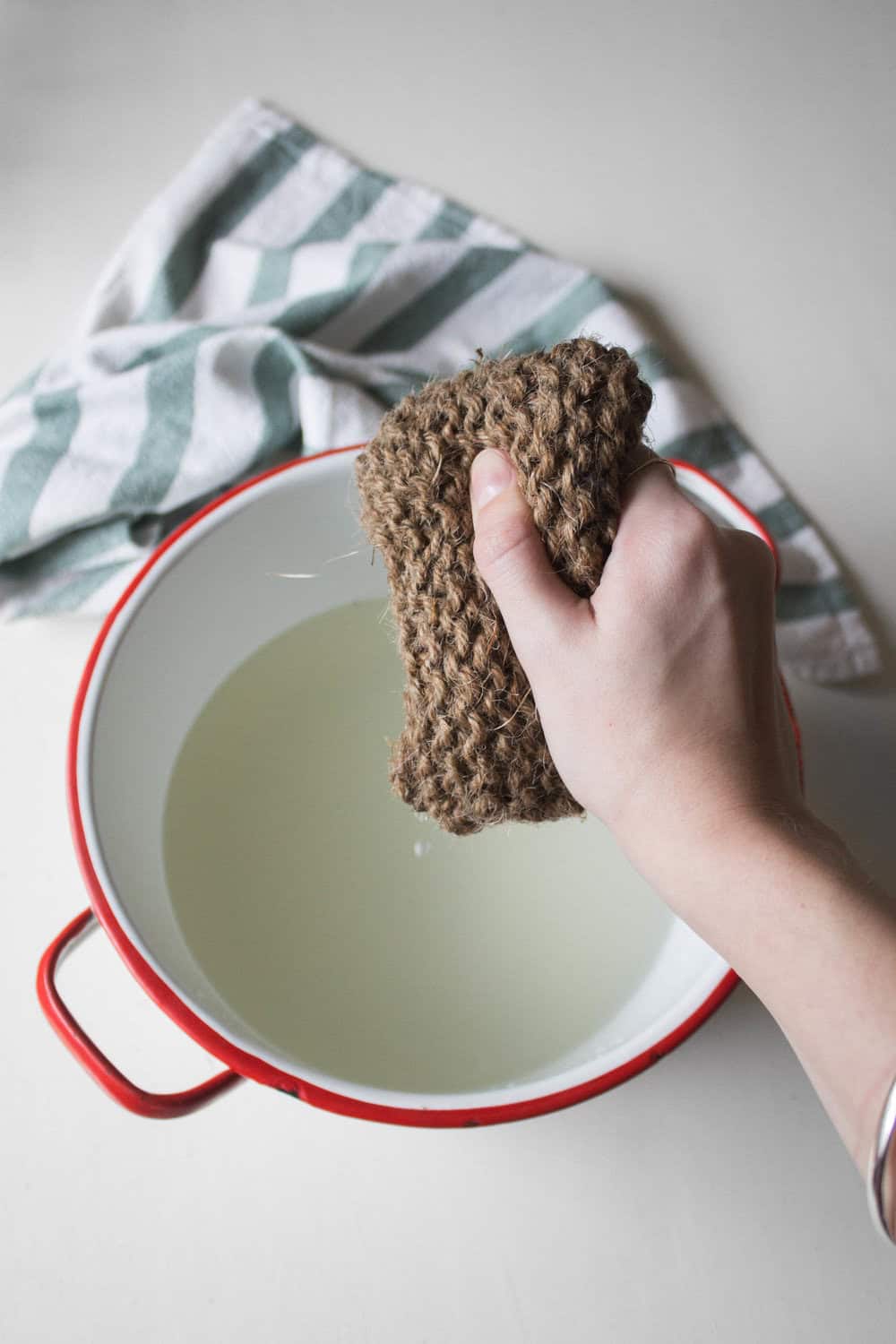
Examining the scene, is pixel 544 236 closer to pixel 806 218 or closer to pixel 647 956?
pixel 806 218

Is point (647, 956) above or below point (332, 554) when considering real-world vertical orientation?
below

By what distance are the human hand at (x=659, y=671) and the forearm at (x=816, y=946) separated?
0.05 ft

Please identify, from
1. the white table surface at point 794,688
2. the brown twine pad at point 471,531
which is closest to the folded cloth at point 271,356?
the white table surface at point 794,688

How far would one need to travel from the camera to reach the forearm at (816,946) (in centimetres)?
34

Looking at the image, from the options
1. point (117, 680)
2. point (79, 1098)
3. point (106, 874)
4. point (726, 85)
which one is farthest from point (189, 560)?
point (726, 85)

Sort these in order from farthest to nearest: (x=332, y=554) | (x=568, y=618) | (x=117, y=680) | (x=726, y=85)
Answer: (x=726, y=85) → (x=332, y=554) → (x=117, y=680) → (x=568, y=618)

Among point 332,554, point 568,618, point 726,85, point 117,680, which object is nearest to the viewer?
point 568,618

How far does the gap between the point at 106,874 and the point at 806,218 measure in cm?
66

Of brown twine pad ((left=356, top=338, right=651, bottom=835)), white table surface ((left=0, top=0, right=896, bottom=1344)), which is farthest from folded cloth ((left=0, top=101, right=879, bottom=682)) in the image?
brown twine pad ((left=356, top=338, right=651, bottom=835))

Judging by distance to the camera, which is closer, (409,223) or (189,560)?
(189,560)

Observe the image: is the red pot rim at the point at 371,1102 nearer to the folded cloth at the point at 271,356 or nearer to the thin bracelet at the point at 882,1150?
the thin bracelet at the point at 882,1150

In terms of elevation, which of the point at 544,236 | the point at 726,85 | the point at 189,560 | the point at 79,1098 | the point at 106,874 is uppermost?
the point at 726,85

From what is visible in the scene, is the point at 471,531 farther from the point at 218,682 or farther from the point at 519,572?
the point at 218,682

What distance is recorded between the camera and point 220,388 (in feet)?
2.23
